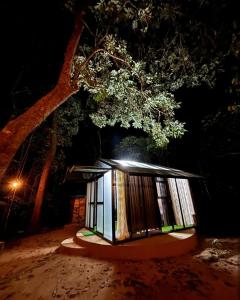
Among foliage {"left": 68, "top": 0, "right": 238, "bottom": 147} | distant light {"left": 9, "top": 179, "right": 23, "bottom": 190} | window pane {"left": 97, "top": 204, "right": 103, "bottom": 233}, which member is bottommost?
window pane {"left": 97, "top": 204, "right": 103, "bottom": 233}

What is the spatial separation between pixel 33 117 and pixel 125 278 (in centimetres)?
371

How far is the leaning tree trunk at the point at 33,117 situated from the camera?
8.32 feet

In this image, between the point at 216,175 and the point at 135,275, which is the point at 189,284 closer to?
the point at 135,275

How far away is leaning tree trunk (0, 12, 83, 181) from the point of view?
2537mm

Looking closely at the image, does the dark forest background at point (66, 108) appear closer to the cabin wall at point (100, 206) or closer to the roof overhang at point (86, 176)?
the roof overhang at point (86, 176)

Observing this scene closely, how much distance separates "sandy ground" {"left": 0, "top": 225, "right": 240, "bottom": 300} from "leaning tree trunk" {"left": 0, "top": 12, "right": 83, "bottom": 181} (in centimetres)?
259

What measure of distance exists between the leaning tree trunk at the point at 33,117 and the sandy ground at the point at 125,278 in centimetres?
259

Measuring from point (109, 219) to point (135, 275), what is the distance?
1875 millimetres

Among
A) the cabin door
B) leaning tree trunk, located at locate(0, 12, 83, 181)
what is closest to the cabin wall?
the cabin door

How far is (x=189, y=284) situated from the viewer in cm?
327

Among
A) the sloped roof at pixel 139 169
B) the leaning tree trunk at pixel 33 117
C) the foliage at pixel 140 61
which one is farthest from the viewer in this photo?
the sloped roof at pixel 139 169

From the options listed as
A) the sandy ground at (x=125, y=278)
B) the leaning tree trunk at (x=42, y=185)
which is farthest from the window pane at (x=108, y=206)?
the leaning tree trunk at (x=42, y=185)

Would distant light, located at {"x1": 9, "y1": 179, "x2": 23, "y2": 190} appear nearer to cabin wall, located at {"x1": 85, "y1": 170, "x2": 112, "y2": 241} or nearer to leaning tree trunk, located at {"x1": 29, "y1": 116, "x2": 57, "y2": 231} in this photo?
leaning tree trunk, located at {"x1": 29, "y1": 116, "x2": 57, "y2": 231}

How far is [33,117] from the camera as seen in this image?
2.94 m
